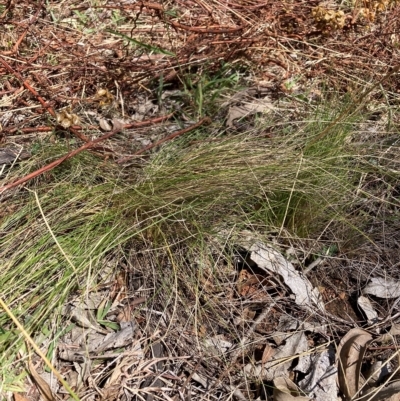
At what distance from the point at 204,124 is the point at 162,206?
63 cm

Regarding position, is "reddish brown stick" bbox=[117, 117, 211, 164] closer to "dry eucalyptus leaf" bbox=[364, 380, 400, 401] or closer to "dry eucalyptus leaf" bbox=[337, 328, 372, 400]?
"dry eucalyptus leaf" bbox=[337, 328, 372, 400]

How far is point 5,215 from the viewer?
162 centimetres

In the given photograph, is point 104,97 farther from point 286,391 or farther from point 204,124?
point 286,391

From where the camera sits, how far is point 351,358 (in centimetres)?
140

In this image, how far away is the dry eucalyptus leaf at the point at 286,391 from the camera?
1.30 m

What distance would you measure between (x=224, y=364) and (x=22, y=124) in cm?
117

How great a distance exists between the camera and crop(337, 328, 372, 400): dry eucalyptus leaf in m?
1.36

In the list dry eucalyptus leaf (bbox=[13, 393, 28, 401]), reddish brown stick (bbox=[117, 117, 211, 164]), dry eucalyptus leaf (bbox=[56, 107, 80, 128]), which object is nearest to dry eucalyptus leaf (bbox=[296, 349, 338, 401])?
dry eucalyptus leaf (bbox=[13, 393, 28, 401])

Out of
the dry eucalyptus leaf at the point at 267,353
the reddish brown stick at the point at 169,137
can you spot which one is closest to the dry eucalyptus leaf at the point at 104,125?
the reddish brown stick at the point at 169,137

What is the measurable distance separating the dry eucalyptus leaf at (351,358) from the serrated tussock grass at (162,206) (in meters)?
0.34

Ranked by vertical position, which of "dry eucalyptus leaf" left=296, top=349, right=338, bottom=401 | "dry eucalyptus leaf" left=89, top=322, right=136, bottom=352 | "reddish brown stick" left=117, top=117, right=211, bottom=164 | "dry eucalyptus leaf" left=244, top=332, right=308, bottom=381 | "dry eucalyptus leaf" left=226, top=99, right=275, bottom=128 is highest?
"reddish brown stick" left=117, top=117, right=211, bottom=164

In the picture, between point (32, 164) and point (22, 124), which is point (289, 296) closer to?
point (32, 164)

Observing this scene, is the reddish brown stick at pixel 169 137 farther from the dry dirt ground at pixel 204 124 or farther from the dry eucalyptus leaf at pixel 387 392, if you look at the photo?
the dry eucalyptus leaf at pixel 387 392

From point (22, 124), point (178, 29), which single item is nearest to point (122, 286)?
point (22, 124)
